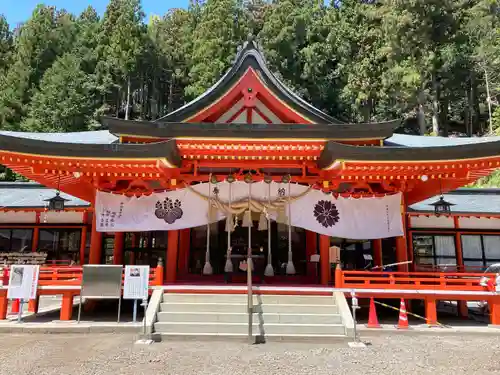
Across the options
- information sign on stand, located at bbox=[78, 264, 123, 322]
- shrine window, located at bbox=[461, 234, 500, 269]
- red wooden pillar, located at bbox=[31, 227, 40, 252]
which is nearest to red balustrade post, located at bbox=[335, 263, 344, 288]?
information sign on stand, located at bbox=[78, 264, 123, 322]

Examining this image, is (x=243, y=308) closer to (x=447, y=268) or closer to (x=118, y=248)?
(x=118, y=248)

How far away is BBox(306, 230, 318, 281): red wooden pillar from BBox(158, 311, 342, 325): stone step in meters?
3.45

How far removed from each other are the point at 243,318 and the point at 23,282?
557 cm

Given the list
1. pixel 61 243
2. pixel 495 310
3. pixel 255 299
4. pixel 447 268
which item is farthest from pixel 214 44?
pixel 495 310

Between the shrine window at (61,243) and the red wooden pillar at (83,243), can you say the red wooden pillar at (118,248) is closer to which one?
the red wooden pillar at (83,243)

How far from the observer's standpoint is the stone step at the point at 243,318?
8.84 m

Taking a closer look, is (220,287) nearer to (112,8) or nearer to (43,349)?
(43,349)

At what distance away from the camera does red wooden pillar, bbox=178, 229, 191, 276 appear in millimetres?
12336

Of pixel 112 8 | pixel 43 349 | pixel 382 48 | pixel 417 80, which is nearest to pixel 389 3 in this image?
pixel 382 48

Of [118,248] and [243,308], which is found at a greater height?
[118,248]

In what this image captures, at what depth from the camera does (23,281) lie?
375 inches

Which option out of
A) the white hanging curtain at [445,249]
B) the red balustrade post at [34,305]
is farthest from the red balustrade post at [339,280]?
the red balustrade post at [34,305]

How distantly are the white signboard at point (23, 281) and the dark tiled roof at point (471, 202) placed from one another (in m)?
13.1

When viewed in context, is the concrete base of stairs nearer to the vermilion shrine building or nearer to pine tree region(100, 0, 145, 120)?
the vermilion shrine building
